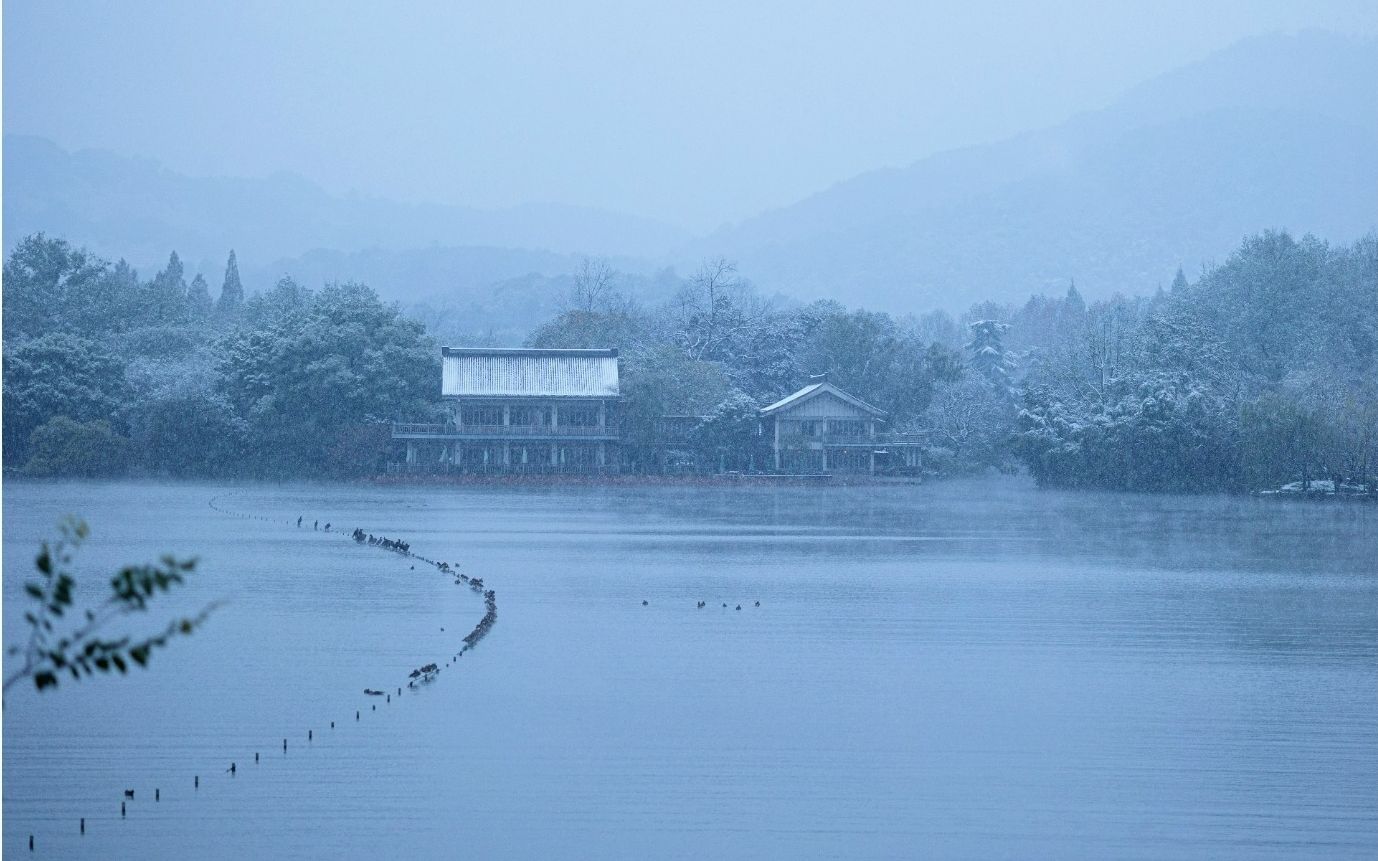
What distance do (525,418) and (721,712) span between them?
1346 inches

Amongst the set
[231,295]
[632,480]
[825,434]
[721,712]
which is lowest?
[721,712]

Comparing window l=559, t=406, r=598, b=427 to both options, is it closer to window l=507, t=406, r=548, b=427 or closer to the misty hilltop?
window l=507, t=406, r=548, b=427

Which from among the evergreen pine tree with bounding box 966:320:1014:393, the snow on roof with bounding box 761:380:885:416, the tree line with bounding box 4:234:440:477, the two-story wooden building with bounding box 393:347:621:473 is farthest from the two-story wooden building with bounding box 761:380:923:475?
the evergreen pine tree with bounding box 966:320:1014:393

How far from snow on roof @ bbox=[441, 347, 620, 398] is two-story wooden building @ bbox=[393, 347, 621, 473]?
0.09 ft

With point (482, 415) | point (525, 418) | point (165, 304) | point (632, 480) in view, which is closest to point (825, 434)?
point (632, 480)

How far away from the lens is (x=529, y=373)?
45906 millimetres

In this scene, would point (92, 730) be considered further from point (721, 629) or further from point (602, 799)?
point (721, 629)

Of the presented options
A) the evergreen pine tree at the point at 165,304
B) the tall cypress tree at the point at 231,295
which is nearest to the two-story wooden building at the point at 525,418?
the evergreen pine tree at the point at 165,304

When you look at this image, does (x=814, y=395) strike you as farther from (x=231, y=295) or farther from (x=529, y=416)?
(x=231, y=295)

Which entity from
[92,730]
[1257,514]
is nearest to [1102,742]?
[92,730]

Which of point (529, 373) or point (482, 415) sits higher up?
point (529, 373)

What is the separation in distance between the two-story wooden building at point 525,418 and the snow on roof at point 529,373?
28 millimetres

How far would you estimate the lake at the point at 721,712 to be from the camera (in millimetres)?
8617

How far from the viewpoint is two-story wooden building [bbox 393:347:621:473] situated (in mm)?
44562
